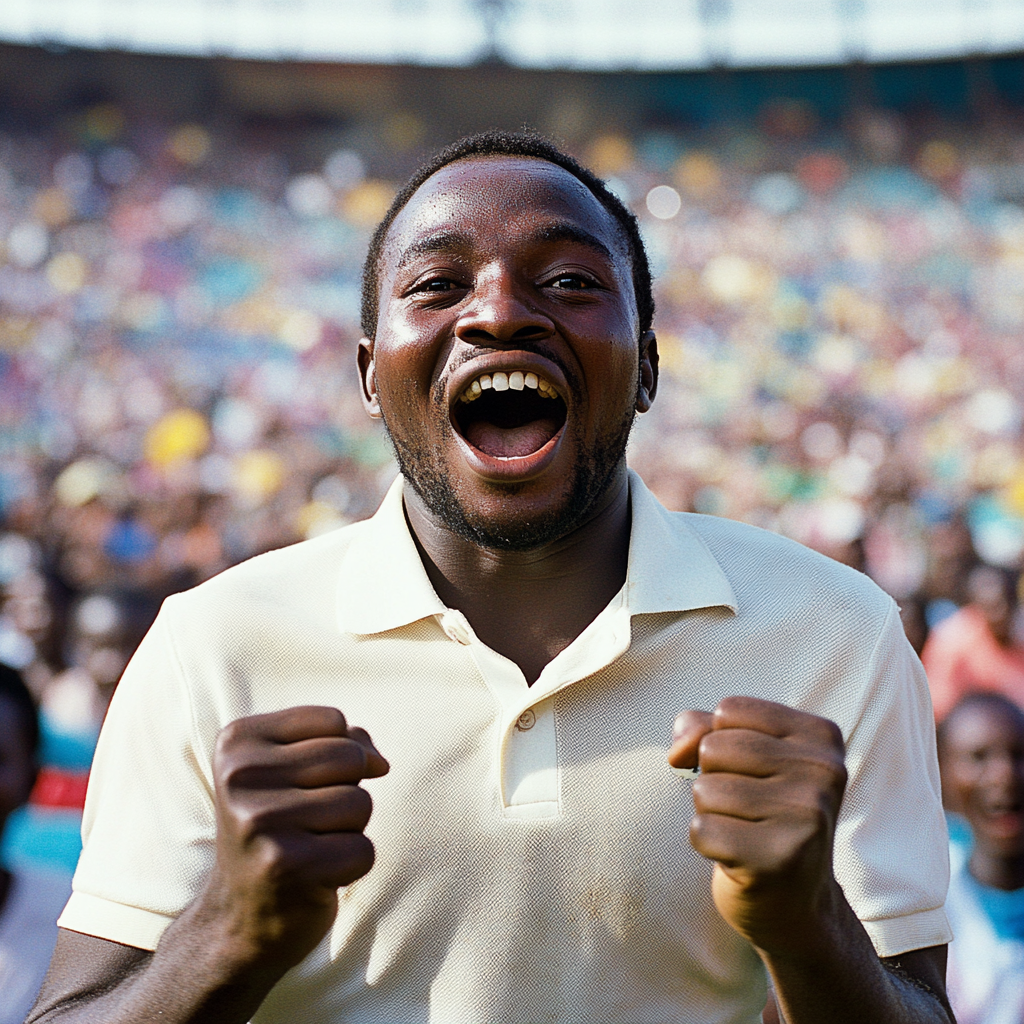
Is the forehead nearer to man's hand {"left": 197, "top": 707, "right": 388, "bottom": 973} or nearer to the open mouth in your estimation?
the open mouth

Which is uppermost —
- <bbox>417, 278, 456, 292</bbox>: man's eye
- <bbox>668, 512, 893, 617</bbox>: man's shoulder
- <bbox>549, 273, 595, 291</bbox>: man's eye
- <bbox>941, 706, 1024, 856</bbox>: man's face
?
<bbox>417, 278, 456, 292</bbox>: man's eye

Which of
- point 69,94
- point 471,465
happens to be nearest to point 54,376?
point 69,94

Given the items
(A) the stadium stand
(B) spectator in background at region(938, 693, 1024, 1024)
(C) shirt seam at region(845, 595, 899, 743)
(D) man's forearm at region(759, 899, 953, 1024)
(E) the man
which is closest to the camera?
(D) man's forearm at region(759, 899, 953, 1024)

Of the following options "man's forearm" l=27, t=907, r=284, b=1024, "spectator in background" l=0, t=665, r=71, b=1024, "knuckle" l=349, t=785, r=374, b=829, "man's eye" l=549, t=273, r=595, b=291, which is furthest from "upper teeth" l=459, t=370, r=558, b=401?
"spectator in background" l=0, t=665, r=71, b=1024

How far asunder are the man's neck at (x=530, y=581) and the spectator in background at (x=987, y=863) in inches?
80.9

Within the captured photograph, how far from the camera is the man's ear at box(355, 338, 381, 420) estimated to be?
1.94 meters

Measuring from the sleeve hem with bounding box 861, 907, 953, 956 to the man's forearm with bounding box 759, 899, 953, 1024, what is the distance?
0.10 m

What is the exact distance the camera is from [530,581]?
177 cm

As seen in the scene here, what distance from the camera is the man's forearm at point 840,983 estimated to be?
1326 millimetres

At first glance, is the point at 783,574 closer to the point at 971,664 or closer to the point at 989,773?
the point at 989,773

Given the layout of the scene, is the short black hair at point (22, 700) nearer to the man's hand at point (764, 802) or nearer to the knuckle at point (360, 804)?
the knuckle at point (360, 804)

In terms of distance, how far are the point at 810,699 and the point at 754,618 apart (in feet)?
0.45

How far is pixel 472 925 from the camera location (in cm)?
153

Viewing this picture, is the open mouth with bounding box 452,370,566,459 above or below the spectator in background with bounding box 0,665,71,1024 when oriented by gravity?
above
